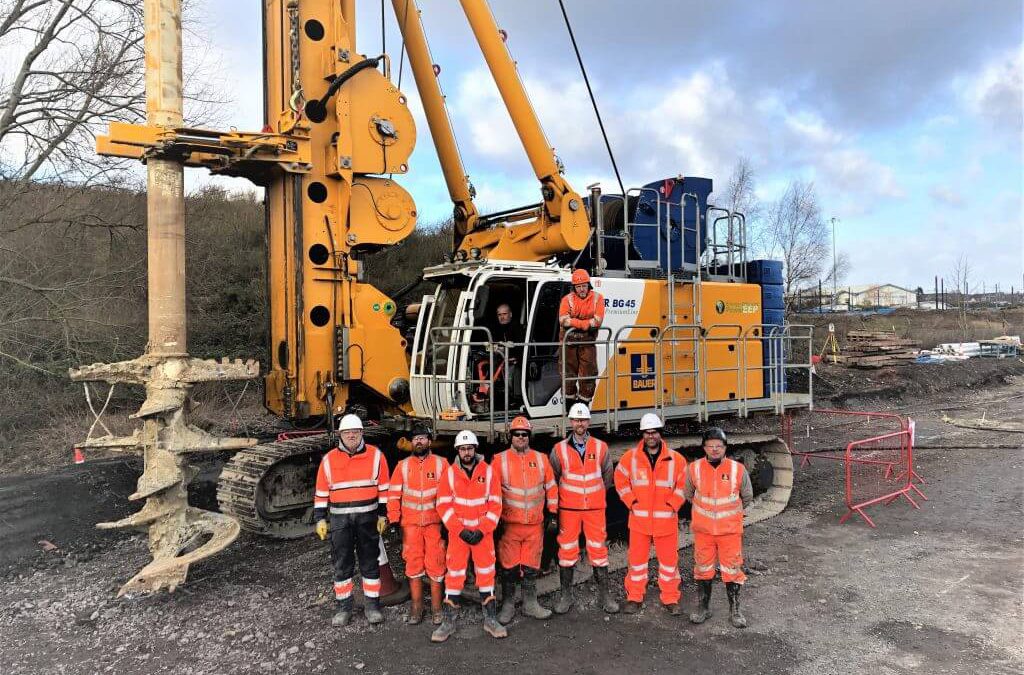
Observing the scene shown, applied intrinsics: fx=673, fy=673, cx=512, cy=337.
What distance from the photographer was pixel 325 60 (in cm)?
800

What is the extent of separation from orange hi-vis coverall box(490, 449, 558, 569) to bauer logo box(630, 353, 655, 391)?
9.55 feet

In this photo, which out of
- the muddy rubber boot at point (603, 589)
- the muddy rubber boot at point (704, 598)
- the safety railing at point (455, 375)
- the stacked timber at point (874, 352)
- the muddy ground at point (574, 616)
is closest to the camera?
the muddy ground at point (574, 616)

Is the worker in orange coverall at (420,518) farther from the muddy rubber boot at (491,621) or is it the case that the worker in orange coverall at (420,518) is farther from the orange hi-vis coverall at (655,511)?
the orange hi-vis coverall at (655,511)

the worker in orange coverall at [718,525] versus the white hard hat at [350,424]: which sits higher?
the white hard hat at [350,424]

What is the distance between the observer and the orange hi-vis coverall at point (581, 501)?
20.6ft

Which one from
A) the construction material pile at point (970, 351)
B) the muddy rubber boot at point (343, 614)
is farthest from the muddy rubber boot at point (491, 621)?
the construction material pile at point (970, 351)

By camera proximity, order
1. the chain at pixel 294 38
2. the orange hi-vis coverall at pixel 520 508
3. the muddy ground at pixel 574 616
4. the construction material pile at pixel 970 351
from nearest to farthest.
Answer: the muddy ground at pixel 574 616, the orange hi-vis coverall at pixel 520 508, the chain at pixel 294 38, the construction material pile at pixel 970 351

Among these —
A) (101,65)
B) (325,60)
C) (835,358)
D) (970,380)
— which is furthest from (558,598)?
(970,380)

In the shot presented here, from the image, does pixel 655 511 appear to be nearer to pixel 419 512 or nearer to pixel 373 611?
pixel 419 512

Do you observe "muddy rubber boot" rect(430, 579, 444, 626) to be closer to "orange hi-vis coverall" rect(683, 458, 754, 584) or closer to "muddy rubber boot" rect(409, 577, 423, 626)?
"muddy rubber boot" rect(409, 577, 423, 626)

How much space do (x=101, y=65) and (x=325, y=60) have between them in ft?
31.4

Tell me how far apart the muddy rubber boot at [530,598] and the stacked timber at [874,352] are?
75.2 ft

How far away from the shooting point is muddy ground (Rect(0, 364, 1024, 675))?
17.0ft

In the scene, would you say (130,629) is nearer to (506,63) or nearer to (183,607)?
(183,607)
